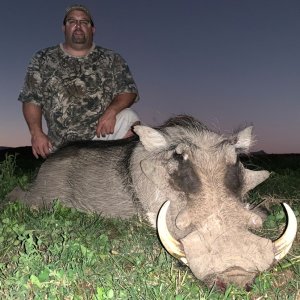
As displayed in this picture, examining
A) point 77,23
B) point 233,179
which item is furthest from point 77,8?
point 233,179

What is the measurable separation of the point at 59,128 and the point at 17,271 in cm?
382

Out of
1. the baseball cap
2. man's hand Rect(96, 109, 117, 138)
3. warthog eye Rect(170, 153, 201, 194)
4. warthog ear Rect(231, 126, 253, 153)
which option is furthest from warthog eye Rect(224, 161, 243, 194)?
the baseball cap

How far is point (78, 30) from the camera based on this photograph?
250 inches

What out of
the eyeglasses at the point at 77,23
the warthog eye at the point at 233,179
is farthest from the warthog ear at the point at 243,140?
the eyeglasses at the point at 77,23

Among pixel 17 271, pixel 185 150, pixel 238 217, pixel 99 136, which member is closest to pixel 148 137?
pixel 185 150

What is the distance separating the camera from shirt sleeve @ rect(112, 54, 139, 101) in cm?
629

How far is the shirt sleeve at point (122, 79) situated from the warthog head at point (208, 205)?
2122mm

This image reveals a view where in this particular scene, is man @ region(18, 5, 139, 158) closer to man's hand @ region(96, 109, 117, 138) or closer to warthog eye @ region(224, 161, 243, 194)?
man's hand @ region(96, 109, 117, 138)

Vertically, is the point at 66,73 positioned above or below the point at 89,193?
above

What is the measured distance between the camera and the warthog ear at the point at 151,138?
12.6 ft

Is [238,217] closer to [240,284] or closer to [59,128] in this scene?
[240,284]

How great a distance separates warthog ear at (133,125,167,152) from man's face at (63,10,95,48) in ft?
9.31

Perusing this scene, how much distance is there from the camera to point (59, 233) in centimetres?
347

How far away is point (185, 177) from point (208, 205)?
15.8 inches
